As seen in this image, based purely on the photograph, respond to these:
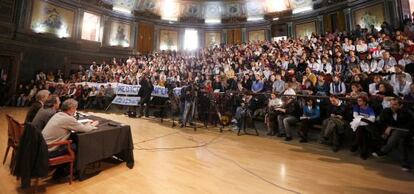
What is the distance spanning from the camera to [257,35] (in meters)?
20.4

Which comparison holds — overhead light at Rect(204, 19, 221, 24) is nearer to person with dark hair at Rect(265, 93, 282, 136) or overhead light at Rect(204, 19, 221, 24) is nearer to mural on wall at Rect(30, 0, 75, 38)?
mural on wall at Rect(30, 0, 75, 38)

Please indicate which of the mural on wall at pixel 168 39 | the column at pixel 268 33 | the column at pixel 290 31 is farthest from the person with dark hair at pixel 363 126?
the mural on wall at pixel 168 39

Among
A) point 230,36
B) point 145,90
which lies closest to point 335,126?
point 145,90

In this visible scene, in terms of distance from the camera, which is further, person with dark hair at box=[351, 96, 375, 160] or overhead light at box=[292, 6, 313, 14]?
overhead light at box=[292, 6, 313, 14]

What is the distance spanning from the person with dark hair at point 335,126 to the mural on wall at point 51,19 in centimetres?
1666

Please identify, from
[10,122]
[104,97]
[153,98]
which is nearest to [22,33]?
[104,97]

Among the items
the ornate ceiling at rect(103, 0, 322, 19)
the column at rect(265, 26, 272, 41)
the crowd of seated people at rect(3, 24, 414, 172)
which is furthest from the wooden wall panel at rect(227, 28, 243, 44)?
the crowd of seated people at rect(3, 24, 414, 172)

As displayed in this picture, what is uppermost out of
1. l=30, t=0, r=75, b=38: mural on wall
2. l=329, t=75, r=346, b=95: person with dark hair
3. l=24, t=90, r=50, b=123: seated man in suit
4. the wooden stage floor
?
l=30, t=0, r=75, b=38: mural on wall

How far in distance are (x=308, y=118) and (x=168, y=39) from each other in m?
17.6

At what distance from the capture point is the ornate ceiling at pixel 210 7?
19328 mm

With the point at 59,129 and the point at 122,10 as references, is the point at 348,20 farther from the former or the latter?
the point at 59,129

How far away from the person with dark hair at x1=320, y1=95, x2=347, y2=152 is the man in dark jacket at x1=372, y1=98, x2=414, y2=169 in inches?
30.5

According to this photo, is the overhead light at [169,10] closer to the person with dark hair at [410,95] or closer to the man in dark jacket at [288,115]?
the man in dark jacket at [288,115]

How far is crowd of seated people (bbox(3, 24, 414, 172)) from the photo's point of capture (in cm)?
463
